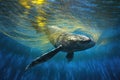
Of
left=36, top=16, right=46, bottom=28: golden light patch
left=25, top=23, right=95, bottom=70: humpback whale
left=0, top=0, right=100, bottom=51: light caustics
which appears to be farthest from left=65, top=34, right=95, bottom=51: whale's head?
left=36, top=16, right=46, bottom=28: golden light patch

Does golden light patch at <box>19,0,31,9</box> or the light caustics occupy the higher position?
golden light patch at <box>19,0,31,9</box>

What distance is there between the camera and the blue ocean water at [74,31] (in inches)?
670

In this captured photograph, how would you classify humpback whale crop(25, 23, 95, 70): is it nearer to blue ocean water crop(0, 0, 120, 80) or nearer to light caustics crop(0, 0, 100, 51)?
blue ocean water crop(0, 0, 120, 80)

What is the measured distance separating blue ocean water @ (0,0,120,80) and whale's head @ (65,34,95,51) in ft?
17.7

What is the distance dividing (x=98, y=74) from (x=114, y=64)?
3.76m

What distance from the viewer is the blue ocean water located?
17008mm

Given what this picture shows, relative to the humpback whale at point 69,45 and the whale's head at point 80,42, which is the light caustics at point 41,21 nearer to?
the humpback whale at point 69,45

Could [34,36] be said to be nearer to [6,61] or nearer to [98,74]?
[6,61]

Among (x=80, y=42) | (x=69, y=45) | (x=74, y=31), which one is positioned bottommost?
(x=74, y=31)

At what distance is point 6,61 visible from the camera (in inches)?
1300

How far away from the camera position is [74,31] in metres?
23.2

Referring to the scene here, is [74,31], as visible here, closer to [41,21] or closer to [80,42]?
[41,21]

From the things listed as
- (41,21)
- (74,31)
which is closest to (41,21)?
(41,21)

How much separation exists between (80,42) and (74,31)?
1340 centimetres
